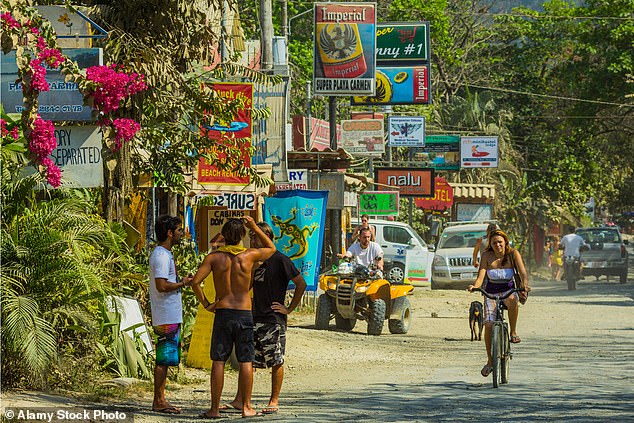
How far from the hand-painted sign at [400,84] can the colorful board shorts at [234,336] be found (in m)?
27.2

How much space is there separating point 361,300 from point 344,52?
1056 cm

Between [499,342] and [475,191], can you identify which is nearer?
[499,342]

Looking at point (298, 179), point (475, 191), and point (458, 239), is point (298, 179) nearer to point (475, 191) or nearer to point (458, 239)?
point (458, 239)

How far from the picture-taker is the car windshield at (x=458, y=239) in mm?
33188

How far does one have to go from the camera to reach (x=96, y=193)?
1531 cm

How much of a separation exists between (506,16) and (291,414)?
1915 inches

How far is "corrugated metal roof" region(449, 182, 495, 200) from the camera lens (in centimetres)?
4850

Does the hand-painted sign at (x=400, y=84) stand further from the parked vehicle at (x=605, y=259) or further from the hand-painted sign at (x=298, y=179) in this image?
the hand-painted sign at (x=298, y=179)

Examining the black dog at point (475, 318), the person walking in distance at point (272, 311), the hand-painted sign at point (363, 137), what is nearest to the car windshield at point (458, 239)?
the hand-painted sign at point (363, 137)

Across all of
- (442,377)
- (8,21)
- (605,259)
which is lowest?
(605,259)

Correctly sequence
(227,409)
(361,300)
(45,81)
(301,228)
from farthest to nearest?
(301,228) < (361,300) < (227,409) < (45,81)

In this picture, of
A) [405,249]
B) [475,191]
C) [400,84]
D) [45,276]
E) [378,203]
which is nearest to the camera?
[45,276]

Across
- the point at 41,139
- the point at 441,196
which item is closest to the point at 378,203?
the point at 441,196

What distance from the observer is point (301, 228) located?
65.5ft
